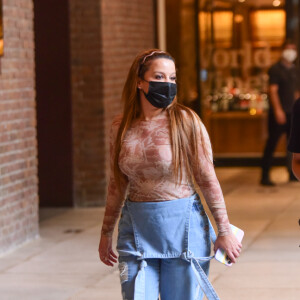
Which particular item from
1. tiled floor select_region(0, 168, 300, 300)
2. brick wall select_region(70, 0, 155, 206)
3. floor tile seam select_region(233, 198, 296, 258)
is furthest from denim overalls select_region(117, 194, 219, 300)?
brick wall select_region(70, 0, 155, 206)

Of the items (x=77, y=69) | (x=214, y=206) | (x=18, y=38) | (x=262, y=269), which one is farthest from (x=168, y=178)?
(x=77, y=69)

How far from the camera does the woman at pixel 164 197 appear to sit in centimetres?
403

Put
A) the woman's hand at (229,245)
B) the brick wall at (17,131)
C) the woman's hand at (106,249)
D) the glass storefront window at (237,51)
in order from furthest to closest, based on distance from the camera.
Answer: the glass storefront window at (237,51) → the brick wall at (17,131) → the woman's hand at (106,249) → the woman's hand at (229,245)

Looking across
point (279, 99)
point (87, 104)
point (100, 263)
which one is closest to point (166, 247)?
point (100, 263)

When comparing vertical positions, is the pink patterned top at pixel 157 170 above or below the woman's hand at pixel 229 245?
above

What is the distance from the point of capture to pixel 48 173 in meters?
11.0

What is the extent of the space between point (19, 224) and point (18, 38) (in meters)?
1.75

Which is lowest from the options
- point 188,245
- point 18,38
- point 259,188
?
point 259,188

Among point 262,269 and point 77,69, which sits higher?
point 77,69

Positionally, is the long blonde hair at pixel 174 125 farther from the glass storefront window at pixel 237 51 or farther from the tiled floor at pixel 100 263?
the glass storefront window at pixel 237 51

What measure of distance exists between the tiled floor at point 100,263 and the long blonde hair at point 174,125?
99.3 inches

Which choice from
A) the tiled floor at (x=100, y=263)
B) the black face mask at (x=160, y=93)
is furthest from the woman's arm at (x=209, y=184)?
the tiled floor at (x=100, y=263)

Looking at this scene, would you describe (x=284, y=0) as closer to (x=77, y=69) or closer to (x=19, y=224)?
(x=77, y=69)

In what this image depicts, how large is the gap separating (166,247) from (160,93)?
0.69 metres
